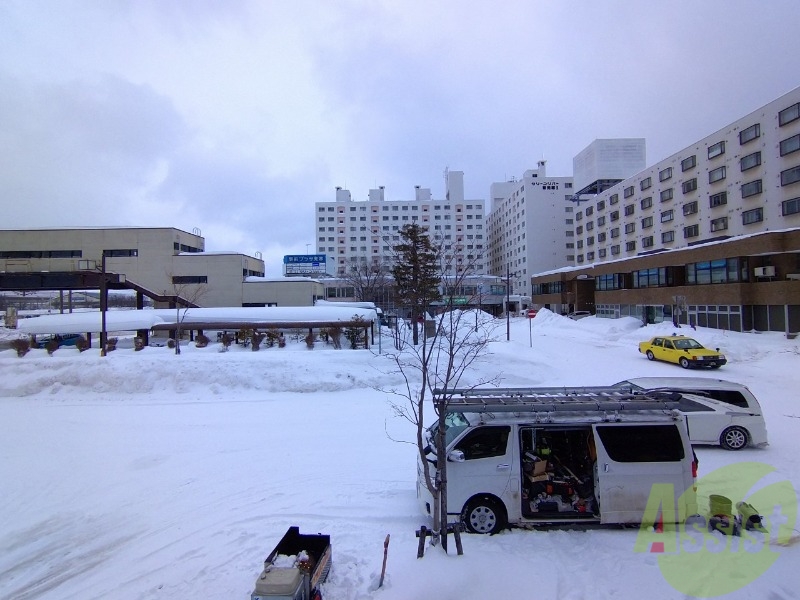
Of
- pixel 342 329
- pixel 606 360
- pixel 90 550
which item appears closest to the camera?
pixel 90 550

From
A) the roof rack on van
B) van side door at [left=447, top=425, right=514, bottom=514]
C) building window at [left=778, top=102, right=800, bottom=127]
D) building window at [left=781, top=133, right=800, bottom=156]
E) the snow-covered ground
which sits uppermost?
building window at [left=778, top=102, right=800, bottom=127]

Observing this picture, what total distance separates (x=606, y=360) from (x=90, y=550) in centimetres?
2220

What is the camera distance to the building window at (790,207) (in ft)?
107

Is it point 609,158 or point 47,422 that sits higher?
point 609,158

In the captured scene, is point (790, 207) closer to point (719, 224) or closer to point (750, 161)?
point (750, 161)

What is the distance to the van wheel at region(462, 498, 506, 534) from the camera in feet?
19.0

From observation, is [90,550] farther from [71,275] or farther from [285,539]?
[71,275]

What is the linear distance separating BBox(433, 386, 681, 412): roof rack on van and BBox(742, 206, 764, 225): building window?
→ 4029cm

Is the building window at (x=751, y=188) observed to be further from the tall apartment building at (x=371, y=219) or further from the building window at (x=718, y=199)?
the tall apartment building at (x=371, y=219)

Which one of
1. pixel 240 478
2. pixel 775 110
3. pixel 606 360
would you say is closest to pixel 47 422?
pixel 240 478

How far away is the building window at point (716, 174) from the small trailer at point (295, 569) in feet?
162

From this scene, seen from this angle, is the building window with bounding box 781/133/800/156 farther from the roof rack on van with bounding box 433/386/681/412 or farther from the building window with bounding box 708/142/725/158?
the roof rack on van with bounding box 433/386/681/412

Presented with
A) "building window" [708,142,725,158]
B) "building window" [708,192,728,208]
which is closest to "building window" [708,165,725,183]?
"building window" [708,142,725,158]

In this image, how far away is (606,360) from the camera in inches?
880
